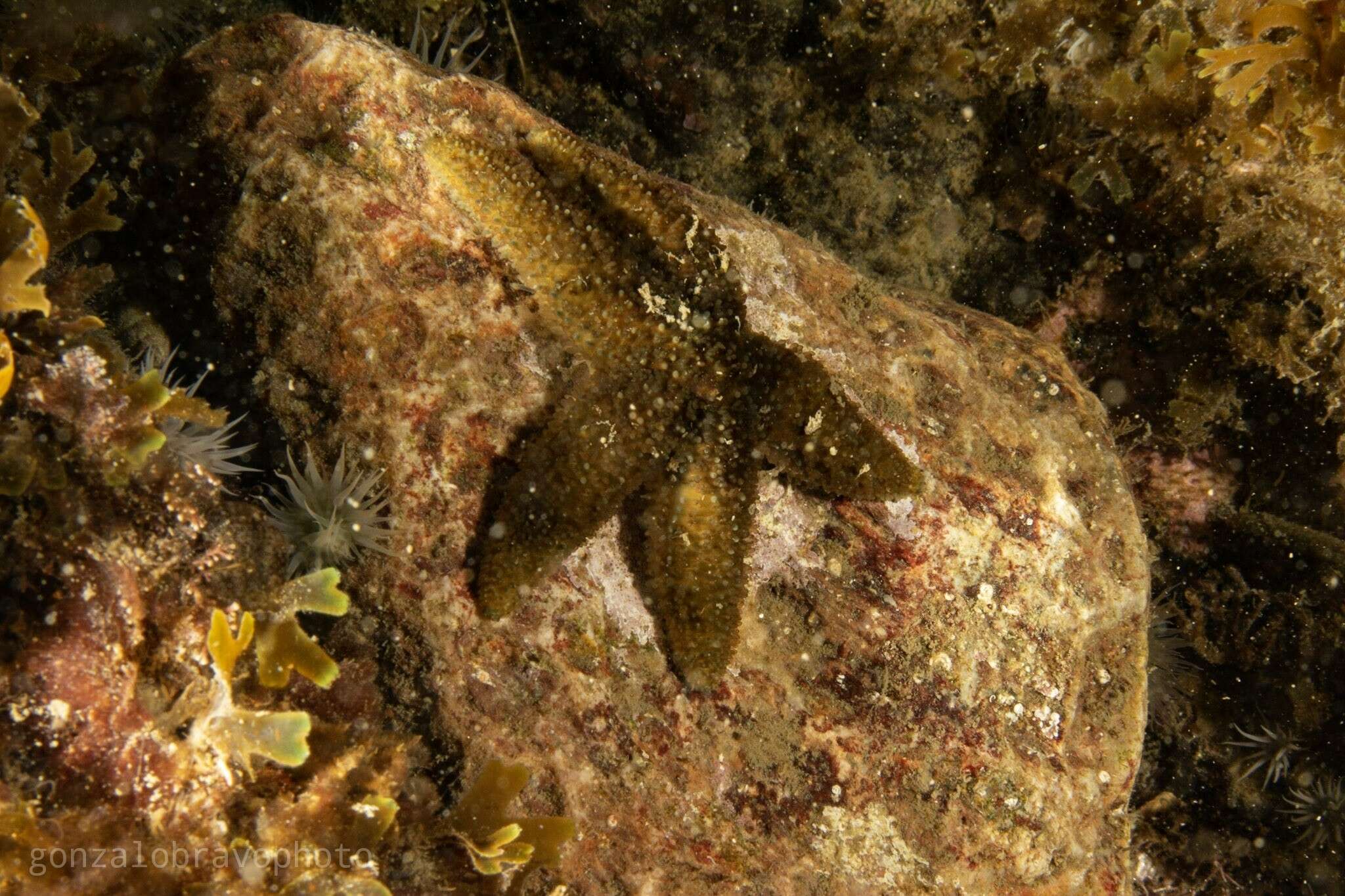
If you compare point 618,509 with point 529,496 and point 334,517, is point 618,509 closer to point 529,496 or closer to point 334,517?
point 529,496

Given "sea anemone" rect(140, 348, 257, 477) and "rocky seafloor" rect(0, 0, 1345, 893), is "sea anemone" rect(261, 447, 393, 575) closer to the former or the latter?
"rocky seafloor" rect(0, 0, 1345, 893)

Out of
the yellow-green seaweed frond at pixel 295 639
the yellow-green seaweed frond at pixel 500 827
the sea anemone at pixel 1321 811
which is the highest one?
the yellow-green seaweed frond at pixel 295 639

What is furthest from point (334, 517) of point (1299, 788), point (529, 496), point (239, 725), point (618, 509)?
point (1299, 788)

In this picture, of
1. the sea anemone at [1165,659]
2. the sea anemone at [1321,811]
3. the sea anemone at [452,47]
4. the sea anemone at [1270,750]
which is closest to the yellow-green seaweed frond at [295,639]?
the sea anemone at [452,47]

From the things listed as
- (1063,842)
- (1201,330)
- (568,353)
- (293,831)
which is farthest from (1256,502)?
(293,831)

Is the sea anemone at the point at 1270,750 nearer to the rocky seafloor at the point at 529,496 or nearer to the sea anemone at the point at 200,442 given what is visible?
the rocky seafloor at the point at 529,496

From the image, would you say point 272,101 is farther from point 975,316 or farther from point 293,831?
A: point 975,316
